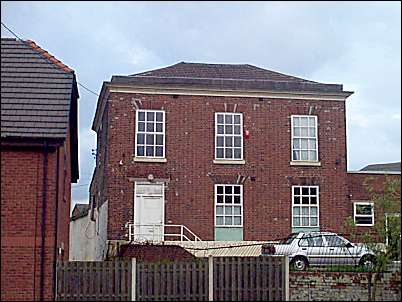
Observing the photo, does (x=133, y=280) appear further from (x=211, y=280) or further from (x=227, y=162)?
(x=227, y=162)

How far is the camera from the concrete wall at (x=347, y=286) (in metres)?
20.9

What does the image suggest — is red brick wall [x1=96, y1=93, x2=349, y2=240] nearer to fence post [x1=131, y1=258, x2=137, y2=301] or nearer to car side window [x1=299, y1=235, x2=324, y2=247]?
car side window [x1=299, y1=235, x2=324, y2=247]

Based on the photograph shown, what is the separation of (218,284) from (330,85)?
60.6 feet

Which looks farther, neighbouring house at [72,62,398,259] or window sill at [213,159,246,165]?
window sill at [213,159,246,165]

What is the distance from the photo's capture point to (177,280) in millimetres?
20062

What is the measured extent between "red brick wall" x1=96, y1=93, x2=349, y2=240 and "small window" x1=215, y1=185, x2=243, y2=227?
265mm

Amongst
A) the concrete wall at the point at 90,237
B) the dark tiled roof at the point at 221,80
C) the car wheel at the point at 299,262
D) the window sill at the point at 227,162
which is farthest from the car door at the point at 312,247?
the concrete wall at the point at 90,237

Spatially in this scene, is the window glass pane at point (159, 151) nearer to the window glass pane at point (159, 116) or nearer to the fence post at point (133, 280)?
the window glass pane at point (159, 116)

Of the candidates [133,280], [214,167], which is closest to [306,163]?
[214,167]

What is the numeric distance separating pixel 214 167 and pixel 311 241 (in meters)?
8.49

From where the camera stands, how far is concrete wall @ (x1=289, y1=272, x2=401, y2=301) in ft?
68.4

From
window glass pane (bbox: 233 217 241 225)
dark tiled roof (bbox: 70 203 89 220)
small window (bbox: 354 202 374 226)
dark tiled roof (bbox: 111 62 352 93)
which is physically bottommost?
window glass pane (bbox: 233 217 241 225)

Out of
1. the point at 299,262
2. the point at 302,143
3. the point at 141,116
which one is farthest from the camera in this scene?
the point at 302,143

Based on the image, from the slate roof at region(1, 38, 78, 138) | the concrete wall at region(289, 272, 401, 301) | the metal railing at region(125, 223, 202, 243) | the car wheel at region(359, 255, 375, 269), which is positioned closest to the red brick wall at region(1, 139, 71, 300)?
the slate roof at region(1, 38, 78, 138)
